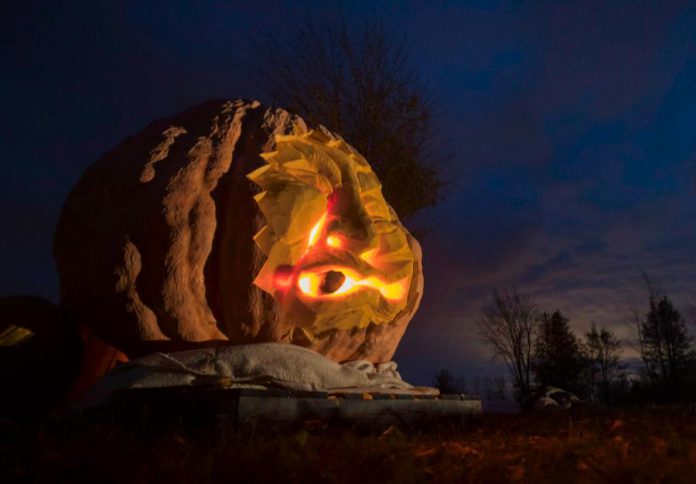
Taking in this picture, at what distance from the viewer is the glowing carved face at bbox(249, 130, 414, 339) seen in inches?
179

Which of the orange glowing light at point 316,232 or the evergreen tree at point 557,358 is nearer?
the orange glowing light at point 316,232

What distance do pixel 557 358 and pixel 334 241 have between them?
13.1 metres

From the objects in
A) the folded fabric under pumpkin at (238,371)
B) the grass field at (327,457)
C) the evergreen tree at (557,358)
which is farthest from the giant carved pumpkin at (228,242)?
the evergreen tree at (557,358)

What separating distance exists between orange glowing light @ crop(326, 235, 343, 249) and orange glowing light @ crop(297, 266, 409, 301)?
0.20 metres

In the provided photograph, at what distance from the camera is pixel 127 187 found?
183 inches

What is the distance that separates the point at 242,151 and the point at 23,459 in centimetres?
309

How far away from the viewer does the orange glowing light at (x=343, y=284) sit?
473 centimetres

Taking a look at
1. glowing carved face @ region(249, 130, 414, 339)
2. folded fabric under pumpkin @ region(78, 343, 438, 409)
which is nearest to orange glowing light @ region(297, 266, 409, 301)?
glowing carved face @ region(249, 130, 414, 339)

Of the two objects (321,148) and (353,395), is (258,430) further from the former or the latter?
(321,148)

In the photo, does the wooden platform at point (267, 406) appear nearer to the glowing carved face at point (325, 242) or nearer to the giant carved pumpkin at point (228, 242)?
the giant carved pumpkin at point (228, 242)

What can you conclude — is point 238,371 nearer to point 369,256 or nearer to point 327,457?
point 369,256

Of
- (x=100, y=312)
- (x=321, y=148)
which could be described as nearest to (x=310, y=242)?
(x=321, y=148)

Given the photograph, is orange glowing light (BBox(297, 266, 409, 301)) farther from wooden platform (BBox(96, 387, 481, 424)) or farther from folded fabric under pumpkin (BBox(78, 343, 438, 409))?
wooden platform (BBox(96, 387, 481, 424))

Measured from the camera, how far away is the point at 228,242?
179 inches
